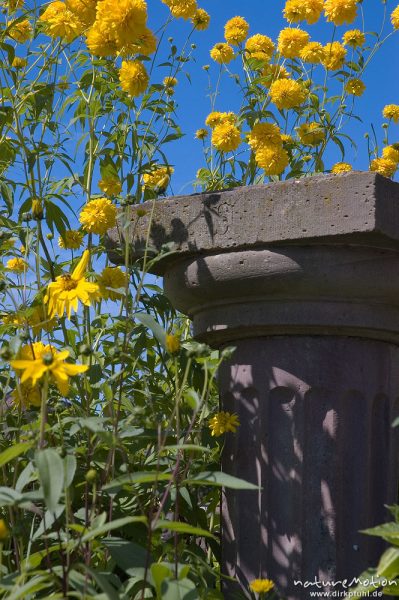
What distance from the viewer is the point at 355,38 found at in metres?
3.54

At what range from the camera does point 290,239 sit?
85.1 inches

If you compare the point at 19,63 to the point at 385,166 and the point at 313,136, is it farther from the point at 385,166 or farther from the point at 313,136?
the point at 385,166

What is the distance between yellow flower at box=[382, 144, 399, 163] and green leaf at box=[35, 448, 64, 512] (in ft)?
8.12

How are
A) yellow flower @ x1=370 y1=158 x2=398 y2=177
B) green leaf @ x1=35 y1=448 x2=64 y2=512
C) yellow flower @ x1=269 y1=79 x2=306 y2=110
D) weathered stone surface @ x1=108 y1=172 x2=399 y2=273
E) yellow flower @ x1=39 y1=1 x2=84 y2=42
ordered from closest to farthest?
green leaf @ x1=35 y1=448 x2=64 y2=512
weathered stone surface @ x1=108 y1=172 x2=399 y2=273
yellow flower @ x1=39 y1=1 x2=84 y2=42
yellow flower @ x1=269 y1=79 x2=306 y2=110
yellow flower @ x1=370 y1=158 x2=398 y2=177

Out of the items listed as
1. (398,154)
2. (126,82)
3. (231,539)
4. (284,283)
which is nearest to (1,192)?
(126,82)

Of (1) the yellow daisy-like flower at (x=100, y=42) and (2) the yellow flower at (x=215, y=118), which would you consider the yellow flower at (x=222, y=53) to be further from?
(1) the yellow daisy-like flower at (x=100, y=42)

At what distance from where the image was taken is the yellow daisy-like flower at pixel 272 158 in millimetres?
2633

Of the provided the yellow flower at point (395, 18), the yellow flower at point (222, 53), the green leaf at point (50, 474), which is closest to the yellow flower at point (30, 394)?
the green leaf at point (50, 474)

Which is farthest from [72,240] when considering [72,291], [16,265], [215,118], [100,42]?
[215,118]

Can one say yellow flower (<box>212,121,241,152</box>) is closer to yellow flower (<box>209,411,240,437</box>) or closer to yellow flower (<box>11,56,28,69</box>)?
yellow flower (<box>11,56,28,69</box>)

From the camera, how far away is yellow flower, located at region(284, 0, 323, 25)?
3123 millimetres

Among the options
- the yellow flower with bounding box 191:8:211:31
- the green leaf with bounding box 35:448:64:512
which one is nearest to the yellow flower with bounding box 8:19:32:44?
the yellow flower with bounding box 191:8:211:31

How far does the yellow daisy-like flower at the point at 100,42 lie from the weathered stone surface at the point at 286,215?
0.43m

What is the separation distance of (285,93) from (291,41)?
0.81 ft
